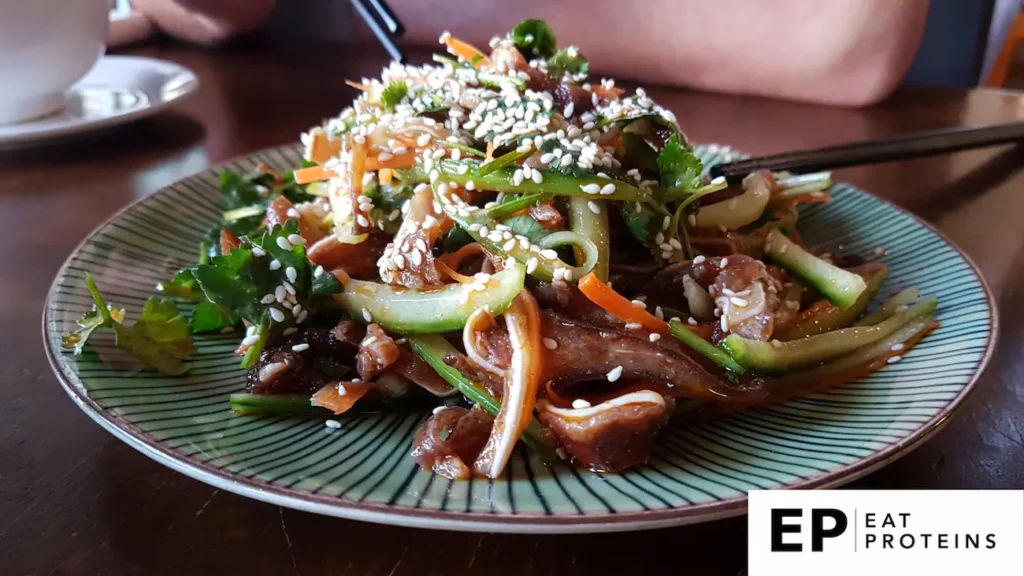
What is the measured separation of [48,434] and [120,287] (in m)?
0.31

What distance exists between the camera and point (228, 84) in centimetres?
316

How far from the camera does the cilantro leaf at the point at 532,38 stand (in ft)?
5.14

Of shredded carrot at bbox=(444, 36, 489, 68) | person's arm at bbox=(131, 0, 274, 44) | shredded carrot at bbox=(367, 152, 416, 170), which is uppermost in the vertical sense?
person's arm at bbox=(131, 0, 274, 44)

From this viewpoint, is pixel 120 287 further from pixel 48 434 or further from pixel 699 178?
pixel 699 178

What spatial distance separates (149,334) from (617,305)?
728 mm

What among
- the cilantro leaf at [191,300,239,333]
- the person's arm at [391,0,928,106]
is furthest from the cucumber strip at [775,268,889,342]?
the person's arm at [391,0,928,106]

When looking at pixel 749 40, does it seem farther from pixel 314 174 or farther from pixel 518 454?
pixel 518 454

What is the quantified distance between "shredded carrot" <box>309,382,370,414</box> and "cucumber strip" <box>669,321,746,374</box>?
0.47 metres

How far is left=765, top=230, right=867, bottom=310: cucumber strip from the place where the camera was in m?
1.26

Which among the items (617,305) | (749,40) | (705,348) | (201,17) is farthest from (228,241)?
(201,17)

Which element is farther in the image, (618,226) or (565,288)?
(618,226)

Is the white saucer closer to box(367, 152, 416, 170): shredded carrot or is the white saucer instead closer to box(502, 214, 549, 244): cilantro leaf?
box(367, 152, 416, 170): shredded carrot

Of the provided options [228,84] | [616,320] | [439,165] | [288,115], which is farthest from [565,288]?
[228,84]

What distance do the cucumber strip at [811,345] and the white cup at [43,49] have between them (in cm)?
216
